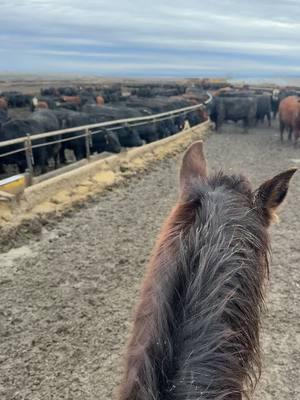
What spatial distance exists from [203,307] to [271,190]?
73 centimetres

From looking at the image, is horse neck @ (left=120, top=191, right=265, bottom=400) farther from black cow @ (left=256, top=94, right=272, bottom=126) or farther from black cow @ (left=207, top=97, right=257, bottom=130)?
black cow @ (left=256, top=94, right=272, bottom=126)

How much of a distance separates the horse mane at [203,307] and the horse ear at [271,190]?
0.22 feet

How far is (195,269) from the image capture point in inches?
51.4

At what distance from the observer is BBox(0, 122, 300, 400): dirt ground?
3.38 metres

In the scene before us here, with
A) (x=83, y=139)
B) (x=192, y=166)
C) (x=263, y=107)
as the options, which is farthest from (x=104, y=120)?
(x=263, y=107)

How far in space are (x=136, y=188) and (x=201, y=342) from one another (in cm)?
808

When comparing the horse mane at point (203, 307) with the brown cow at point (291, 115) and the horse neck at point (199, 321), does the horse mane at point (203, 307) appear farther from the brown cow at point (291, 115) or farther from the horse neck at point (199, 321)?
the brown cow at point (291, 115)

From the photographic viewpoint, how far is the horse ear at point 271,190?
171cm

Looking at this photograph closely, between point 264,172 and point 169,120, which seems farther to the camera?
point 169,120

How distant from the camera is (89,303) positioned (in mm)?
4430

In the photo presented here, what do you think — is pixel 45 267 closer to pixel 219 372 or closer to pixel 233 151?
pixel 219 372

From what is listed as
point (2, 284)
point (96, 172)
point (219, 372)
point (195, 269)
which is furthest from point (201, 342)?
point (96, 172)

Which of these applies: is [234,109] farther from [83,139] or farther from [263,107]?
[83,139]

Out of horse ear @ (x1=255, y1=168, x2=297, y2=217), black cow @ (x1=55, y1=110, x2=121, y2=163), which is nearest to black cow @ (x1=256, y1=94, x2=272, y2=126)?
black cow @ (x1=55, y1=110, x2=121, y2=163)
